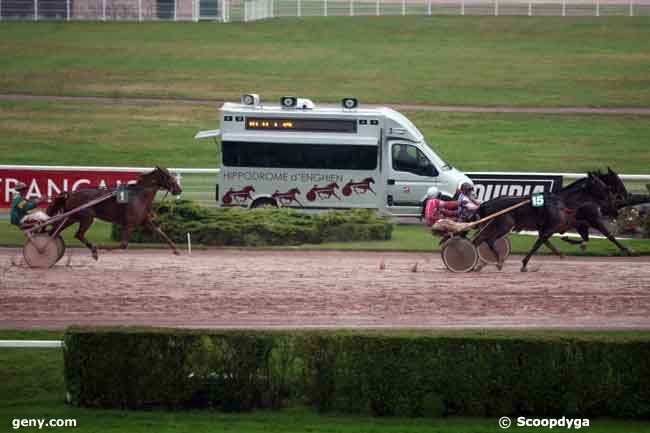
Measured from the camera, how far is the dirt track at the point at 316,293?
14.6m

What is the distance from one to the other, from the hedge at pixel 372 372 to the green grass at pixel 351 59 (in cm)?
2658

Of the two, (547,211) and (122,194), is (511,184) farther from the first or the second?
(122,194)

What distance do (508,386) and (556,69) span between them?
33.5 metres

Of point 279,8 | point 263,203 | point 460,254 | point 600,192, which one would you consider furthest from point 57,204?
point 279,8

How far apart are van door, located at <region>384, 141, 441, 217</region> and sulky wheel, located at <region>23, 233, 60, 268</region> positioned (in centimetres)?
827

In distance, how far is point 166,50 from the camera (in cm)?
4650

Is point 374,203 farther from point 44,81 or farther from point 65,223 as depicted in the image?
point 44,81

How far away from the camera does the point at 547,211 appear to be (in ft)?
56.9

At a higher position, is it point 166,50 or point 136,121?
point 166,50

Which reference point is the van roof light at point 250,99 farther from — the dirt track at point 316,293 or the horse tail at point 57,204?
the horse tail at point 57,204

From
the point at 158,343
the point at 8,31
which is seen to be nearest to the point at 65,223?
the point at 158,343

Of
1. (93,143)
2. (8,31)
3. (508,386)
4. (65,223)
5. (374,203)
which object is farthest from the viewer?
(8,31)

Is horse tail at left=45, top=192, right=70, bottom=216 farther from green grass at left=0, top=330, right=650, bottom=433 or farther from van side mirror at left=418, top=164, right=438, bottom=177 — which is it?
van side mirror at left=418, top=164, right=438, bottom=177
